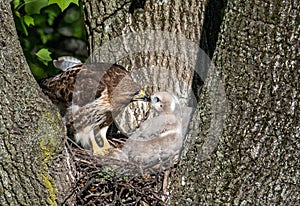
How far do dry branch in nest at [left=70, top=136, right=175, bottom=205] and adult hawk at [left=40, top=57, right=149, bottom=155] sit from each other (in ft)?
2.76

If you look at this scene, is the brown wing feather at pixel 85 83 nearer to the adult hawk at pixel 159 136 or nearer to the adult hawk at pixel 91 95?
the adult hawk at pixel 91 95

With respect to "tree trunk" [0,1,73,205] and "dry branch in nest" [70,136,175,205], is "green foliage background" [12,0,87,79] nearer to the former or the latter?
"dry branch in nest" [70,136,175,205]

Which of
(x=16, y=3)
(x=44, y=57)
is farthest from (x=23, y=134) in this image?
(x=44, y=57)

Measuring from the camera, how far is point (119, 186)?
425 cm

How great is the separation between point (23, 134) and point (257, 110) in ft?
4.15

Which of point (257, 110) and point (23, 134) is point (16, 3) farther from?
point (257, 110)

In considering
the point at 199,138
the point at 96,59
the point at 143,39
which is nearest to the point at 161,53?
the point at 143,39

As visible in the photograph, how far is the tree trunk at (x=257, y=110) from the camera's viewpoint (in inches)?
133

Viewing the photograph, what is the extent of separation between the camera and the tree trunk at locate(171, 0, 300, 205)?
11.0 ft

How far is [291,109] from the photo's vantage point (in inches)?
133

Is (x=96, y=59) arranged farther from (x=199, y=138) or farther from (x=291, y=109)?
(x=291, y=109)

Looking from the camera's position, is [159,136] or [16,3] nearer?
[159,136]

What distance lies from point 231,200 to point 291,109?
620mm

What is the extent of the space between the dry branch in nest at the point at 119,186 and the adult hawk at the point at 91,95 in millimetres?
842
